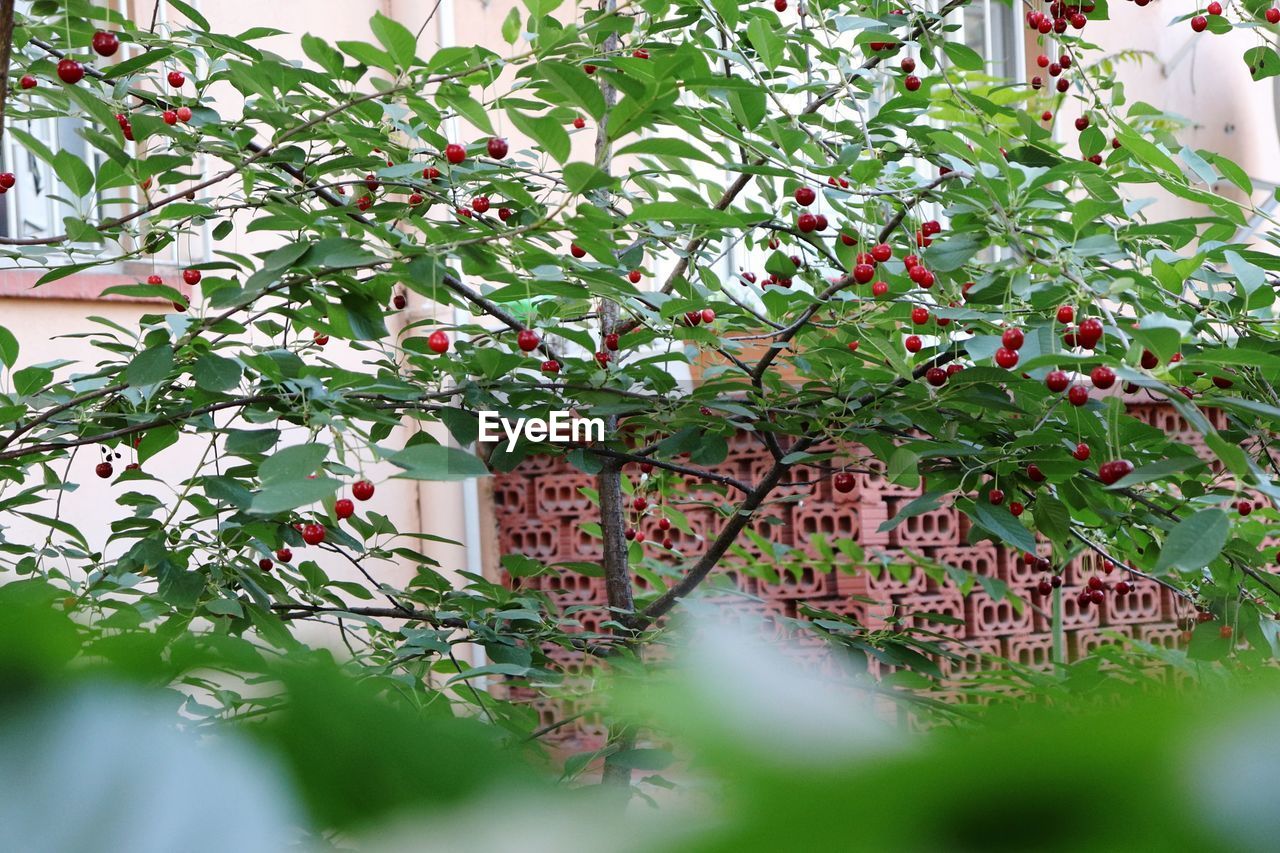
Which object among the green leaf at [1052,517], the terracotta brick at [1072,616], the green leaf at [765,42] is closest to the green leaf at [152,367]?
the green leaf at [765,42]

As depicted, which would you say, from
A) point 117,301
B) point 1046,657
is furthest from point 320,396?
point 1046,657

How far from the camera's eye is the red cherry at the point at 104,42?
139 centimetres

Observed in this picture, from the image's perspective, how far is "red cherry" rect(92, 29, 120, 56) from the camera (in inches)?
54.8

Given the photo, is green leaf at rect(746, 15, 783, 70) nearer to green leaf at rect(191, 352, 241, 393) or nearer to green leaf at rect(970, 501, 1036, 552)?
green leaf at rect(970, 501, 1036, 552)

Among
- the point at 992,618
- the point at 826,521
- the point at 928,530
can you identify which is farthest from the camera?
the point at 992,618

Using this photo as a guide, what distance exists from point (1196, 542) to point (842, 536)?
3.15 metres

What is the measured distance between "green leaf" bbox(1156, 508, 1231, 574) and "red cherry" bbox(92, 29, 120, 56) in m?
1.23

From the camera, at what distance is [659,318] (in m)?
A: 1.45

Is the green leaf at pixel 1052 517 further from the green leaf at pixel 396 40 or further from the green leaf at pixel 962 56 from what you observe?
the green leaf at pixel 396 40

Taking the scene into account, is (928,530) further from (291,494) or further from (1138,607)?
(291,494)

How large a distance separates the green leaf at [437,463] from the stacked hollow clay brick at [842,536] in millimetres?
2952

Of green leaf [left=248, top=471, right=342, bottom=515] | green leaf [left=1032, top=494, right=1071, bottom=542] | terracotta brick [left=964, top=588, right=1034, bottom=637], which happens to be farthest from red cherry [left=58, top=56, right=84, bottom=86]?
terracotta brick [left=964, top=588, right=1034, bottom=637]

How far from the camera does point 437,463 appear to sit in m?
0.82
